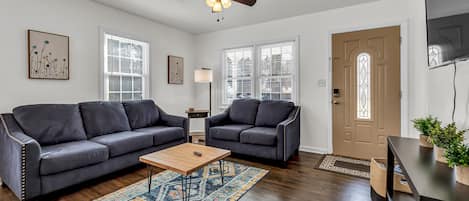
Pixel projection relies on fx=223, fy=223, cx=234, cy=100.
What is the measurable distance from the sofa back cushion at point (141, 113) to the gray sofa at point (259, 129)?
0.90 m

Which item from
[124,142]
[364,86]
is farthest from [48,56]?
[364,86]

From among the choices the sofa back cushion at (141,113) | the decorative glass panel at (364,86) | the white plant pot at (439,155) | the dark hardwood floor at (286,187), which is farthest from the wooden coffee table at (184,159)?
the decorative glass panel at (364,86)

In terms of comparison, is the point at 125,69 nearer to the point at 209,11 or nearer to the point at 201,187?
the point at 209,11

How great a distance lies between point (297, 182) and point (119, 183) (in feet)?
6.55

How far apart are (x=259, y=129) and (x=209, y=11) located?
82.1 inches

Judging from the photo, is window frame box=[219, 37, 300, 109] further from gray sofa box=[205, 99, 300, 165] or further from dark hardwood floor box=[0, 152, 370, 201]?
dark hardwood floor box=[0, 152, 370, 201]

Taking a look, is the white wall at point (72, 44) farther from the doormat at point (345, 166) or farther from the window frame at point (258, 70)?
the doormat at point (345, 166)

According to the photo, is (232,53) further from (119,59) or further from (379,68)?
(379,68)

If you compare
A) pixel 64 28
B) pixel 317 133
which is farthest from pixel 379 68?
pixel 64 28

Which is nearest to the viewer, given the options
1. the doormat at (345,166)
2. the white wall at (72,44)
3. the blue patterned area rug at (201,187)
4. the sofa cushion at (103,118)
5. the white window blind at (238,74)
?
the blue patterned area rug at (201,187)

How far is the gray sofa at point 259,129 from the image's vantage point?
3.01m

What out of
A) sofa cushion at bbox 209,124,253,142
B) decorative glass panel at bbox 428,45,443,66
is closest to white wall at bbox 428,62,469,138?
decorative glass panel at bbox 428,45,443,66

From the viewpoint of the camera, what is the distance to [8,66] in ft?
8.32

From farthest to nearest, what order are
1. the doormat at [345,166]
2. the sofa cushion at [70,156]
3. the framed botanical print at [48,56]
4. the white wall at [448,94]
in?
the doormat at [345,166], the framed botanical print at [48,56], the sofa cushion at [70,156], the white wall at [448,94]
